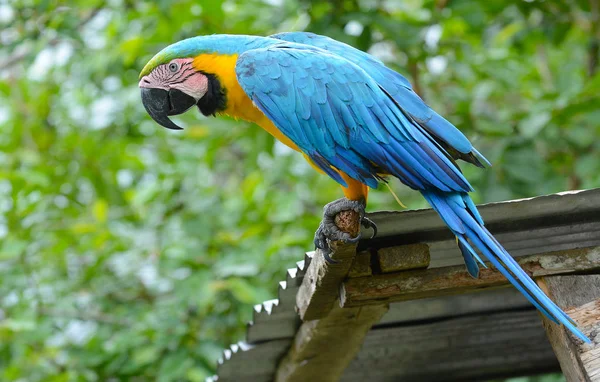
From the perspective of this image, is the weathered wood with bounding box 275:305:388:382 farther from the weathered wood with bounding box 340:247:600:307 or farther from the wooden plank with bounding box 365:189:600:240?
the wooden plank with bounding box 365:189:600:240

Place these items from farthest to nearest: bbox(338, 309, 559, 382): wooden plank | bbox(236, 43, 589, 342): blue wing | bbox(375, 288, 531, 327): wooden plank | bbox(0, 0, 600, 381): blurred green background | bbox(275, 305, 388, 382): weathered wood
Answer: bbox(0, 0, 600, 381): blurred green background
bbox(338, 309, 559, 382): wooden plank
bbox(375, 288, 531, 327): wooden plank
bbox(275, 305, 388, 382): weathered wood
bbox(236, 43, 589, 342): blue wing

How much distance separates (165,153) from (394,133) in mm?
2450

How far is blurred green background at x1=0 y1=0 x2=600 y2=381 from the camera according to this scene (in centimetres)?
303

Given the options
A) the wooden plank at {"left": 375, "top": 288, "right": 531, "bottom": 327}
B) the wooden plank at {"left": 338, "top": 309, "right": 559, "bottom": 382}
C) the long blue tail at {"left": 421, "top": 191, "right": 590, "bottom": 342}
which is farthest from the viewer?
the wooden plank at {"left": 338, "top": 309, "right": 559, "bottom": 382}

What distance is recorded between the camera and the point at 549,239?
1.64m

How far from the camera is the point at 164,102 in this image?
2053 mm

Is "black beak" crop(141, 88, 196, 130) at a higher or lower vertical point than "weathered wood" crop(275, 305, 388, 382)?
higher

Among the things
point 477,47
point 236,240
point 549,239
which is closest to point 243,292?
point 236,240

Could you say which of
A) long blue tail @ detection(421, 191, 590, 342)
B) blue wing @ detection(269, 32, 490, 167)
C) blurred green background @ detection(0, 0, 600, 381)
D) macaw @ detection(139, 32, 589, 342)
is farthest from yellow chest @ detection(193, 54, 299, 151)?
blurred green background @ detection(0, 0, 600, 381)

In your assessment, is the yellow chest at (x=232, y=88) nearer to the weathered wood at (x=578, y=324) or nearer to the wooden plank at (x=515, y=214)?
the wooden plank at (x=515, y=214)

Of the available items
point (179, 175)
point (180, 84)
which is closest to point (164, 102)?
point (180, 84)

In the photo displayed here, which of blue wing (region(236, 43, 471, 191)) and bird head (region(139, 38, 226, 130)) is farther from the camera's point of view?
bird head (region(139, 38, 226, 130))

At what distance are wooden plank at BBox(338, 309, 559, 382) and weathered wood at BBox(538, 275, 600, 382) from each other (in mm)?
626

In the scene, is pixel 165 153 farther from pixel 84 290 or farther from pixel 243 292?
pixel 243 292
